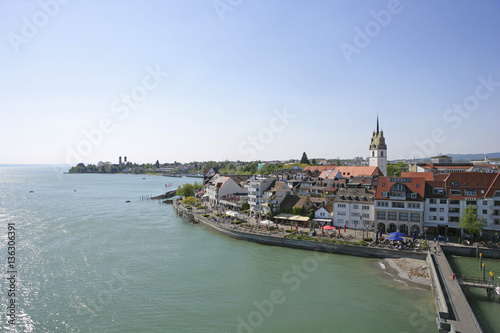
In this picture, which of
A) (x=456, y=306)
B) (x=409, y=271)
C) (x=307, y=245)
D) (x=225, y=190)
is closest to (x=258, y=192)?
(x=225, y=190)

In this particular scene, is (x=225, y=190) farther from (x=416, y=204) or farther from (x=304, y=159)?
(x=304, y=159)

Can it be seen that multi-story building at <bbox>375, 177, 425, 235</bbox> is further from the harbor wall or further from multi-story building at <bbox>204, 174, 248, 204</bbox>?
multi-story building at <bbox>204, 174, 248, 204</bbox>

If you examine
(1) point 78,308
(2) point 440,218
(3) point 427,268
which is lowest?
(1) point 78,308

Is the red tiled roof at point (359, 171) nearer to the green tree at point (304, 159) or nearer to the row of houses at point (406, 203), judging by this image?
the row of houses at point (406, 203)

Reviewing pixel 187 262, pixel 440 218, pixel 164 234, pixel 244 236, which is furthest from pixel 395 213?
pixel 164 234

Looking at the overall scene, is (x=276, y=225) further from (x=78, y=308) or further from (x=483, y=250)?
(x=78, y=308)

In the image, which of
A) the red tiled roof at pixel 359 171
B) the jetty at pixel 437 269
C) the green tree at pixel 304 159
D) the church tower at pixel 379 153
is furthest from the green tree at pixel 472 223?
the green tree at pixel 304 159
